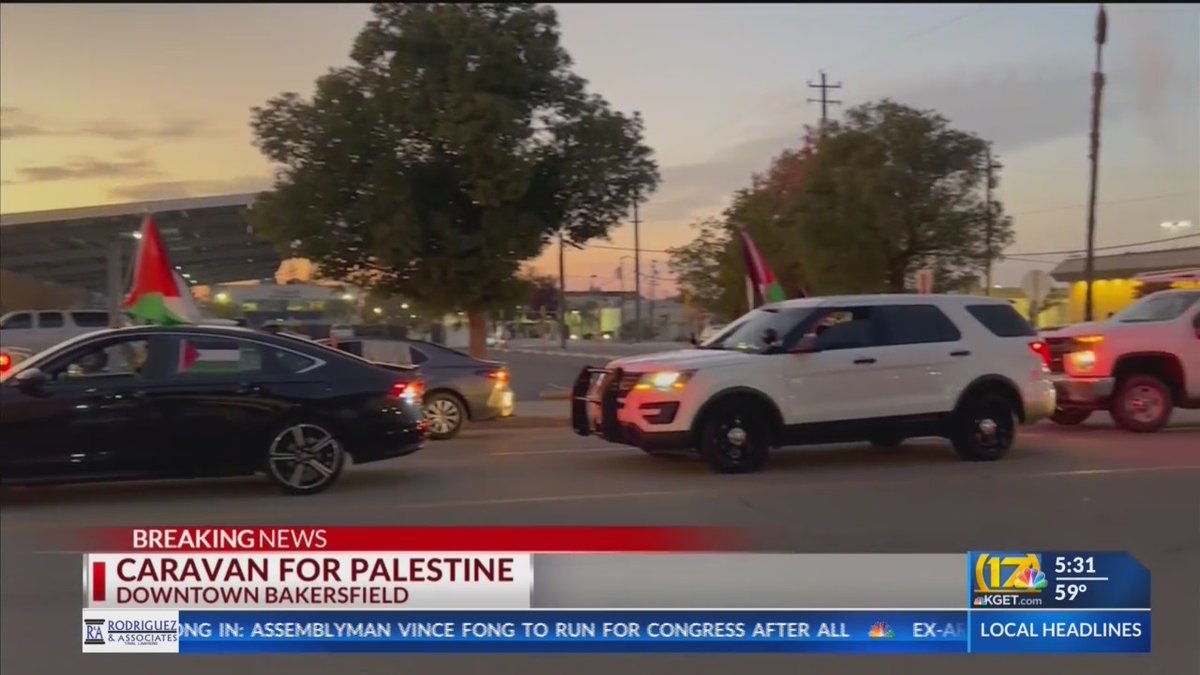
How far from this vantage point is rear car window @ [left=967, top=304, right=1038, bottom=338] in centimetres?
1002

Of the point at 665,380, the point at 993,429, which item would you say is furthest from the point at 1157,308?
the point at 665,380

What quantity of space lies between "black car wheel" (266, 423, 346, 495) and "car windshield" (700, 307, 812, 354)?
378 cm

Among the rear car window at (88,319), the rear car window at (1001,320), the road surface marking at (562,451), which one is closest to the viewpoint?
the rear car window at (1001,320)

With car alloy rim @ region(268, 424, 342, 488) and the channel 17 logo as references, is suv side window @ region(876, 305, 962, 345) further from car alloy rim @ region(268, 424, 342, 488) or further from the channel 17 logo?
car alloy rim @ region(268, 424, 342, 488)

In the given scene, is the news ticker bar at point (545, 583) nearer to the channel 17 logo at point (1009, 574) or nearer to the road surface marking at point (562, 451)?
the channel 17 logo at point (1009, 574)

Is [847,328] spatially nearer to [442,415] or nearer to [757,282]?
[442,415]

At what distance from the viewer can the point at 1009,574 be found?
4715mm

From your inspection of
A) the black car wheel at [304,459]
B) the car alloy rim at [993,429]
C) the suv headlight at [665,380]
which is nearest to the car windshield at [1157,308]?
the car alloy rim at [993,429]

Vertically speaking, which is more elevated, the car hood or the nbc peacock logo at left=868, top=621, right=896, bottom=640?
the car hood

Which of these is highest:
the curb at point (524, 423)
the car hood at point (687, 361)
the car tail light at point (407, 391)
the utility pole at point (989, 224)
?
the utility pole at point (989, 224)

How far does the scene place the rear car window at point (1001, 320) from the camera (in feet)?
32.9

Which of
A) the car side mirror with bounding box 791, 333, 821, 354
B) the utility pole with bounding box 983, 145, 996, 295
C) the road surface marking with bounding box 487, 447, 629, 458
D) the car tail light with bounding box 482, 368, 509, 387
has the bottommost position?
the road surface marking with bounding box 487, 447, 629, 458

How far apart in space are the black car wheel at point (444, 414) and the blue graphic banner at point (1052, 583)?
28.2 feet

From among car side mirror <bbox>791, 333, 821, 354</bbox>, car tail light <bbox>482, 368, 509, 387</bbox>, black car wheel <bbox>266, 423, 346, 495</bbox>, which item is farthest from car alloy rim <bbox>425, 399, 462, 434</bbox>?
car side mirror <bbox>791, 333, 821, 354</bbox>
